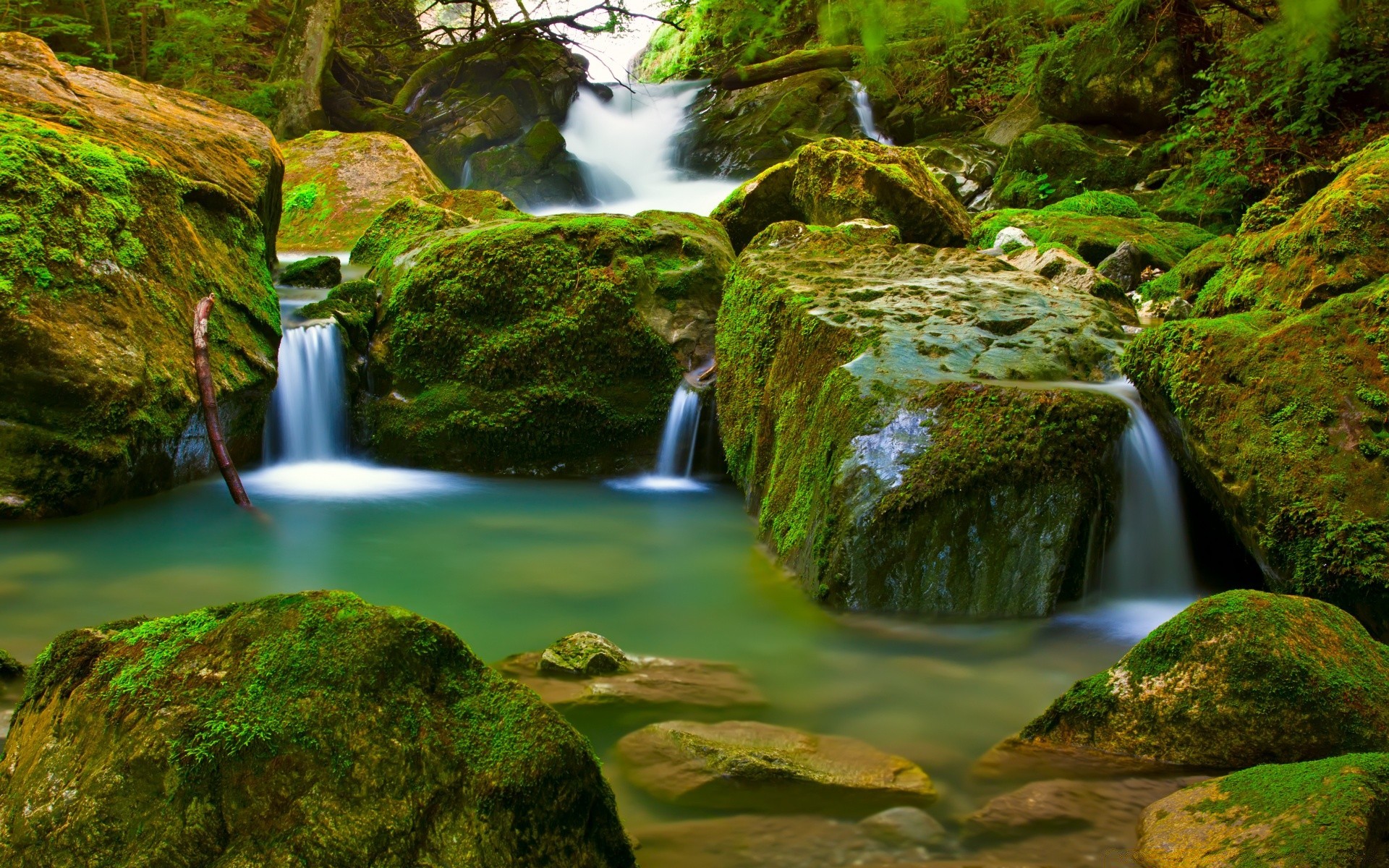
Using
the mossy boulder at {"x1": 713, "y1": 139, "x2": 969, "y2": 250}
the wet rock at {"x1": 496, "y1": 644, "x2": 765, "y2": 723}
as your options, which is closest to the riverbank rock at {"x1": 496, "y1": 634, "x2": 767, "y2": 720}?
the wet rock at {"x1": 496, "y1": 644, "x2": 765, "y2": 723}

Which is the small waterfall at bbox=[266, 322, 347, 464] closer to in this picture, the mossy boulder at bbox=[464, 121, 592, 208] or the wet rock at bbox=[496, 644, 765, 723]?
the wet rock at bbox=[496, 644, 765, 723]

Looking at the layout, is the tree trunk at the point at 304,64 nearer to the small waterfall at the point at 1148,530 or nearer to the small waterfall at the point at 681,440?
A: the small waterfall at the point at 681,440

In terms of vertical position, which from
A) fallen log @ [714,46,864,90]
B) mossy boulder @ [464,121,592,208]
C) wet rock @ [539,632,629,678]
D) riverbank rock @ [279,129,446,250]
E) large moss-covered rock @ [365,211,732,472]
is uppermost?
fallen log @ [714,46,864,90]

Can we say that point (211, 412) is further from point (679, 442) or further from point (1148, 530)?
point (1148, 530)

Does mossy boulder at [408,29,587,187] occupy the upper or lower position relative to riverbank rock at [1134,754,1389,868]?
upper

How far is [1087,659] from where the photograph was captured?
393 cm

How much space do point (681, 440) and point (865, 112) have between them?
13297 mm

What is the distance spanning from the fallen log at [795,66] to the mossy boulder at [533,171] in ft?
15.7

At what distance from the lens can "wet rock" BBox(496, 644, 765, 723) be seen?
11.1 ft

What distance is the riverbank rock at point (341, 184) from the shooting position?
12.1 m

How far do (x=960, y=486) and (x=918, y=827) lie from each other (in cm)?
192

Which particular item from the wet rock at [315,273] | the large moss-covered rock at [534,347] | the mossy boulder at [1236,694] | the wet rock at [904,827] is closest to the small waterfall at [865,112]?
the large moss-covered rock at [534,347]

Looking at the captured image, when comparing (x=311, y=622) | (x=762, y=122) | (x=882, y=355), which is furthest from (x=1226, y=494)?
(x=762, y=122)

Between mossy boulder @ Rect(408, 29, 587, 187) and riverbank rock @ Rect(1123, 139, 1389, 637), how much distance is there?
14128mm
